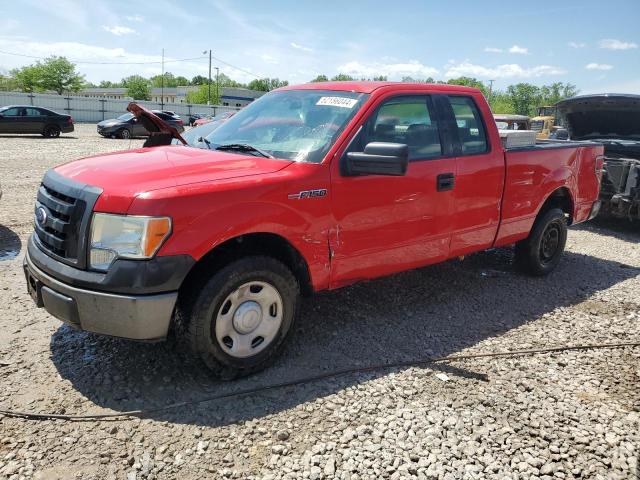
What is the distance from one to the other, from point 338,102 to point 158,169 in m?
1.49

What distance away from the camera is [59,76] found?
3231 inches

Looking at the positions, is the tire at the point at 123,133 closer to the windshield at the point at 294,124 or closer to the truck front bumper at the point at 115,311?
the windshield at the point at 294,124

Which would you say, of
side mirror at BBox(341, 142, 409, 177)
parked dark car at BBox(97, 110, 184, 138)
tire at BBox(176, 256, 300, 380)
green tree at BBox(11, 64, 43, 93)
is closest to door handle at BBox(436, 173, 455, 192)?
side mirror at BBox(341, 142, 409, 177)

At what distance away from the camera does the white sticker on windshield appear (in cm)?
393

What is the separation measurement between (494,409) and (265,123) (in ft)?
8.70

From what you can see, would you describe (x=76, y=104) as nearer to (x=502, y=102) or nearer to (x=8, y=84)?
(x=8, y=84)

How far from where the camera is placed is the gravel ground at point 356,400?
8.77ft

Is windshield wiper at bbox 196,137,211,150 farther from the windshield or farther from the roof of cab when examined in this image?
the roof of cab

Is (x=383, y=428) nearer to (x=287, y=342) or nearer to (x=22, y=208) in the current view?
(x=287, y=342)

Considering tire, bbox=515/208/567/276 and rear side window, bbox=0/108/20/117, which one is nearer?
tire, bbox=515/208/567/276

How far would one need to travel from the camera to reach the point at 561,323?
184 inches

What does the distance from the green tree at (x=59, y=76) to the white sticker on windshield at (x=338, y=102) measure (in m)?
89.7

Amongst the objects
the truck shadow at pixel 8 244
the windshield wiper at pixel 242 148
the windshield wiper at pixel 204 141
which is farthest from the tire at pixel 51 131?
the windshield wiper at pixel 242 148

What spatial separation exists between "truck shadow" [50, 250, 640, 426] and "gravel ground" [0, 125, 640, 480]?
0.05ft
